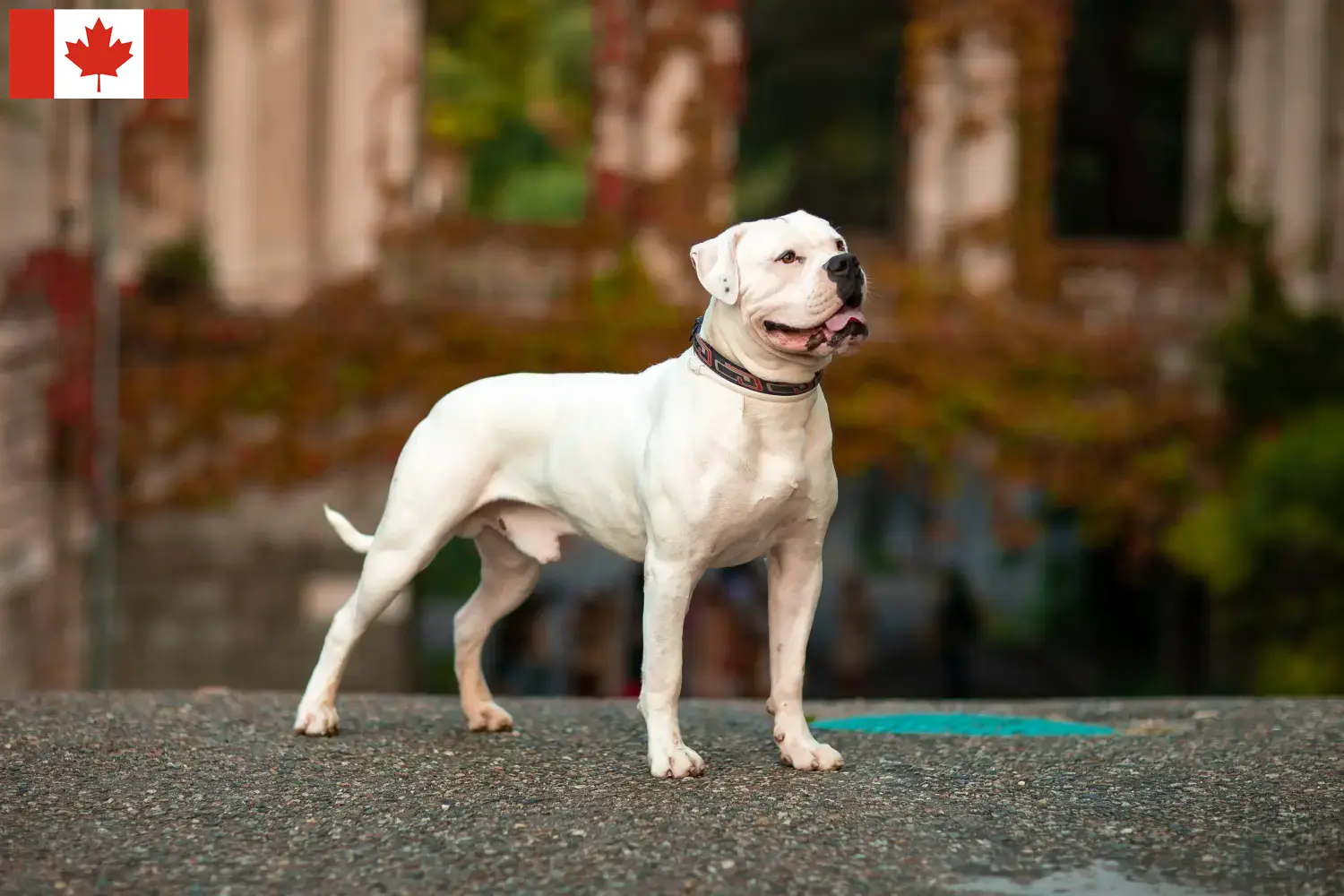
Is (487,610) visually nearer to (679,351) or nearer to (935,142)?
(679,351)

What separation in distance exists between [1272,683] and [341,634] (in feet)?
31.4

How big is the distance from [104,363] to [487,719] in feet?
29.9

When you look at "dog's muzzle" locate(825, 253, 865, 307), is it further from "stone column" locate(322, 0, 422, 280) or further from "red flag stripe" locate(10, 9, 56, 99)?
"stone column" locate(322, 0, 422, 280)

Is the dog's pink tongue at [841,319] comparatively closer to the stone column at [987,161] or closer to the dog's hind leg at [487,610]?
the dog's hind leg at [487,610]

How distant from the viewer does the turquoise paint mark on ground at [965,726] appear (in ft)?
23.1

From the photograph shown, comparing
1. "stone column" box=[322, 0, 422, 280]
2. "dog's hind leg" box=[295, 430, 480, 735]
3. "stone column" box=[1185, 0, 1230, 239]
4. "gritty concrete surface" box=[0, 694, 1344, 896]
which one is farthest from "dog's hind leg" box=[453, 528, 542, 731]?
"stone column" box=[1185, 0, 1230, 239]

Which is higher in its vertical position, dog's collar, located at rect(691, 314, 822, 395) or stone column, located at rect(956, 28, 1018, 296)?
stone column, located at rect(956, 28, 1018, 296)

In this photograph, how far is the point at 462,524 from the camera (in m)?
6.45

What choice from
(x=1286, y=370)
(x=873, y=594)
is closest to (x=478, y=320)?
(x=873, y=594)

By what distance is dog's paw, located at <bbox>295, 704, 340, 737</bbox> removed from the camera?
6.50 metres

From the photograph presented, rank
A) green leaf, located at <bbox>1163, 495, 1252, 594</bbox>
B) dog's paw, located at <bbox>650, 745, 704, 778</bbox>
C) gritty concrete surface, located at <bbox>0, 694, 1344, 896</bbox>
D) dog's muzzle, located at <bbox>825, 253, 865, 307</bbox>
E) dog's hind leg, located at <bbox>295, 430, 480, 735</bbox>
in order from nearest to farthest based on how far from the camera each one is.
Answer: gritty concrete surface, located at <bbox>0, 694, 1344, 896</bbox>, dog's muzzle, located at <bbox>825, 253, 865, 307</bbox>, dog's paw, located at <bbox>650, 745, 704, 778</bbox>, dog's hind leg, located at <bbox>295, 430, 480, 735</bbox>, green leaf, located at <bbox>1163, 495, 1252, 594</bbox>

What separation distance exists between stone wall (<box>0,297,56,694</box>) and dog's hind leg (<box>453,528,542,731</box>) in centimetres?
722

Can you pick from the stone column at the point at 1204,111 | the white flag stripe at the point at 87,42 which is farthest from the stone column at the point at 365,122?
the stone column at the point at 1204,111

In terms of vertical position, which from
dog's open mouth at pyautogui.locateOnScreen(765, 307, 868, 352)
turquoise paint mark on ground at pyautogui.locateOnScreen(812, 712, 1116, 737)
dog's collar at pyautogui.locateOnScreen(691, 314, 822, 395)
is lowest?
turquoise paint mark on ground at pyautogui.locateOnScreen(812, 712, 1116, 737)
